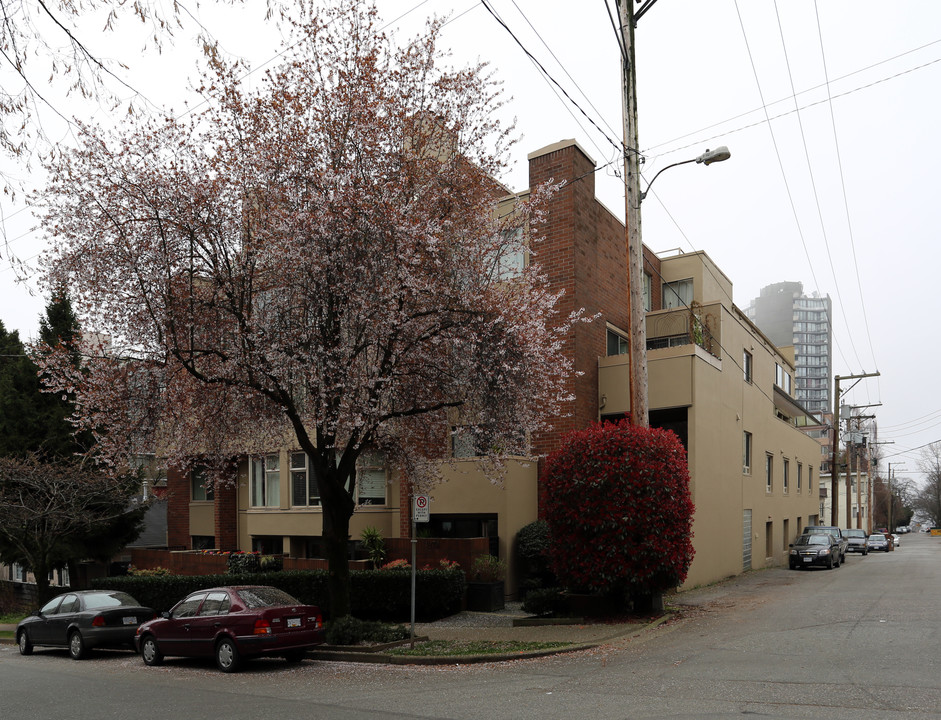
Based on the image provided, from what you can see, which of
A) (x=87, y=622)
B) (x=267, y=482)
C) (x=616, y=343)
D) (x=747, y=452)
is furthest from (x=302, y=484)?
(x=747, y=452)

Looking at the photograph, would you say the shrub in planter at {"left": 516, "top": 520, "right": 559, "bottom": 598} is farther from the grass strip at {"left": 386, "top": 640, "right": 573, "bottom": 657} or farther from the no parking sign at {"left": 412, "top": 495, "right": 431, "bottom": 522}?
the no parking sign at {"left": 412, "top": 495, "right": 431, "bottom": 522}

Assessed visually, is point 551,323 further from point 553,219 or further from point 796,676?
point 796,676

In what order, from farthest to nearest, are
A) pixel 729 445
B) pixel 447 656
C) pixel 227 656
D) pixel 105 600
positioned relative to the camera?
pixel 729 445 → pixel 105 600 → pixel 227 656 → pixel 447 656

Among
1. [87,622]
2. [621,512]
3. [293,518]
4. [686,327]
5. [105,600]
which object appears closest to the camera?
[621,512]

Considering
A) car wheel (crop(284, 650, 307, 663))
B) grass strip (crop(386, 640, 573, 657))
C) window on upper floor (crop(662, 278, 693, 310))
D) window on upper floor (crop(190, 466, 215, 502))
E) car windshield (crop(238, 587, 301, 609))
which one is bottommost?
car wheel (crop(284, 650, 307, 663))

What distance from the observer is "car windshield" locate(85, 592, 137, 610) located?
1795 centimetres

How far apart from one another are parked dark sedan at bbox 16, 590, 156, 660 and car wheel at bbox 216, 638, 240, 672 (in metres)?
4.84

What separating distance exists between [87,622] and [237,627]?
19.3ft

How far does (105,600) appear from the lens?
18141mm

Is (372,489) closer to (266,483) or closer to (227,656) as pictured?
(266,483)

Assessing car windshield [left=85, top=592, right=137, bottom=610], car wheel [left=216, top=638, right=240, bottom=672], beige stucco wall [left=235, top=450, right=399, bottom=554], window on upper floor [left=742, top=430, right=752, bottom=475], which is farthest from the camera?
window on upper floor [left=742, top=430, right=752, bottom=475]

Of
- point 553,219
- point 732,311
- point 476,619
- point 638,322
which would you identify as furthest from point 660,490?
point 732,311

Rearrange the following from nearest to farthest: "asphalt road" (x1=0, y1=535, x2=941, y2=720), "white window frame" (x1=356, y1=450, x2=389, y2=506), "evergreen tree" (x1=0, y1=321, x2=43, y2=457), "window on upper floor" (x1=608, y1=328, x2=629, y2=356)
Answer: "asphalt road" (x1=0, y1=535, x2=941, y2=720), "white window frame" (x1=356, y1=450, x2=389, y2=506), "window on upper floor" (x1=608, y1=328, x2=629, y2=356), "evergreen tree" (x1=0, y1=321, x2=43, y2=457)

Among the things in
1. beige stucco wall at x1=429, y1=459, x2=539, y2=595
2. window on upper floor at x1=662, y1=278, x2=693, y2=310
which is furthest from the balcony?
beige stucco wall at x1=429, y1=459, x2=539, y2=595
